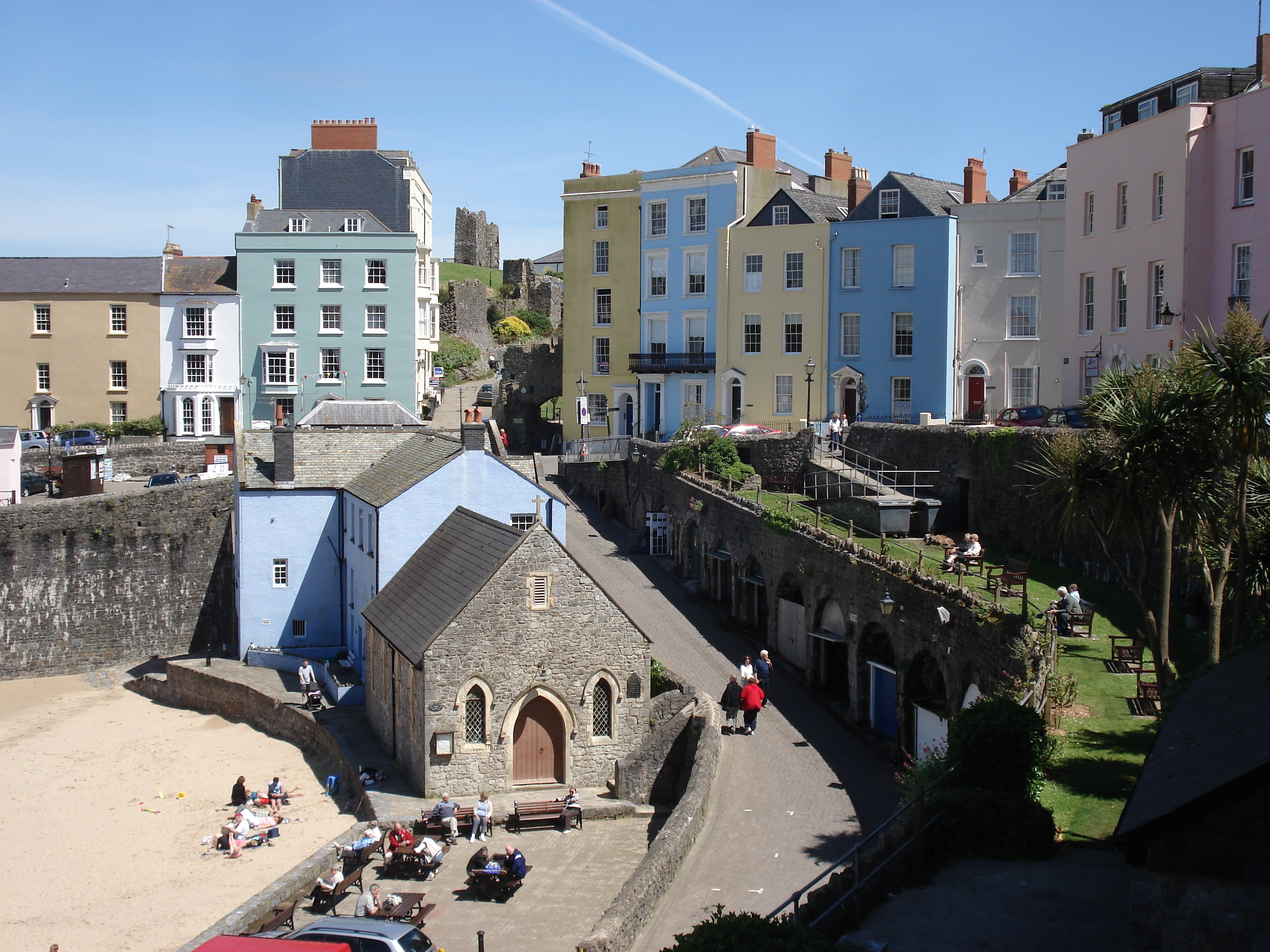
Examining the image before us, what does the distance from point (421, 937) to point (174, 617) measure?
26074mm

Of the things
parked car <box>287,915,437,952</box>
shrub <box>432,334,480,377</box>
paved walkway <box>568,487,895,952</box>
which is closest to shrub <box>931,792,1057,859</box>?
paved walkway <box>568,487,895,952</box>

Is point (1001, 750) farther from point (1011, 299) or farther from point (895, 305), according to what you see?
point (895, 305)

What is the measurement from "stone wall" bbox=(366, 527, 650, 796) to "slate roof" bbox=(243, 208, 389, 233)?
30.5m

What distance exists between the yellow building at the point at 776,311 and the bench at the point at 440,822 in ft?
88.2

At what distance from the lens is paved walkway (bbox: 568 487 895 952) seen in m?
15.0

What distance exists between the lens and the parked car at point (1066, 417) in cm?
2836

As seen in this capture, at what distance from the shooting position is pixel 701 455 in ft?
118

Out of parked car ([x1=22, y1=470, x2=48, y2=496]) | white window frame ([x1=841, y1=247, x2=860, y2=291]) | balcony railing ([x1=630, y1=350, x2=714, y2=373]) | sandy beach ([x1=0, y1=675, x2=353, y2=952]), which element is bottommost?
sandy beach ([x1=0, y1=675, x2=353, y2=952])

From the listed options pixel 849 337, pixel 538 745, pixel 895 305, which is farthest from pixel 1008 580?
pixel 849 337

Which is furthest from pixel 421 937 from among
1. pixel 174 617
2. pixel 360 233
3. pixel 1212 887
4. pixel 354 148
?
pixel 354 148

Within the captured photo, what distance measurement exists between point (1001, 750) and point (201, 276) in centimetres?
4319

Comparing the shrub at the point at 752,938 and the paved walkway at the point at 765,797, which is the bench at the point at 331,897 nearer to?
the paved walkway at the point at 765,797

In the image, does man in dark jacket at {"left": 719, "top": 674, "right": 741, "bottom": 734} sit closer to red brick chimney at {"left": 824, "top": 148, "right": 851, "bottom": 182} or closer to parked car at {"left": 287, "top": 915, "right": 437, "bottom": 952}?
parked car at {"left": 287, "top": 915, "right": 437, "bottom": 952}

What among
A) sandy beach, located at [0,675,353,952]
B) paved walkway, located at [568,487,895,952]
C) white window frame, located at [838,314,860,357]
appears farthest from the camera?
white window frame, located at [838,314,860,357]
